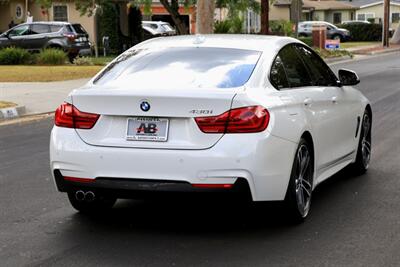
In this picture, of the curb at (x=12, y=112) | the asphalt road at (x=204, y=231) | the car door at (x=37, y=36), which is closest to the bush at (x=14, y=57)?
the car door at (x=37, y=36)

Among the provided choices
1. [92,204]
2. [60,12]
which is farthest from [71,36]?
[92,204]

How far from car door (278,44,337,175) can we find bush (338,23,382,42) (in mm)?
53973

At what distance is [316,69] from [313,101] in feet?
2.36

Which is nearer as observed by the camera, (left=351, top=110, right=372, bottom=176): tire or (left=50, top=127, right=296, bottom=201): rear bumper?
(left=50, top=127, right=296, bottom=201): rear bumper

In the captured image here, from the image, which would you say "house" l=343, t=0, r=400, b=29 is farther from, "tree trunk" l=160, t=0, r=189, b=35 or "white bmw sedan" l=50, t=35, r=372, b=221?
"white bmw sedan" l=50, t=35, r=372, b=221

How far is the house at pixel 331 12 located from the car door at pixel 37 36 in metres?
47.8

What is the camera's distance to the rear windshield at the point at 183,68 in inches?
226

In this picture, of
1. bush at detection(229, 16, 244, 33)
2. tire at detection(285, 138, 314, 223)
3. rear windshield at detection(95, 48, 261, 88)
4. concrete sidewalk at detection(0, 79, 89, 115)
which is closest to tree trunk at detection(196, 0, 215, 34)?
concrete sidewalk at detection(0, 79, 89, 115)

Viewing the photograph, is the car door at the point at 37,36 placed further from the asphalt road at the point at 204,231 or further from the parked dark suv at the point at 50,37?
the asphalt road at the point at 204,231

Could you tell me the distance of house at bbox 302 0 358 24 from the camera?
7588cm

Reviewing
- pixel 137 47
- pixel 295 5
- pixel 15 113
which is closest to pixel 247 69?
pixel 137 47

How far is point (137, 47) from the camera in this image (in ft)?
21.9

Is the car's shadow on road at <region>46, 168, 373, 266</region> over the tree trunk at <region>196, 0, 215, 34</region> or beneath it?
beneath

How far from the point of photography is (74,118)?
5.68m
